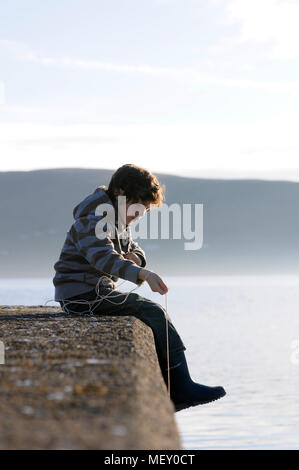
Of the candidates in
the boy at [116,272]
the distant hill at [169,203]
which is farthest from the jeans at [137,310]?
the distant hill at [169,203]

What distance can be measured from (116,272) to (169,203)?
76348mm

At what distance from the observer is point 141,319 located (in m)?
4.66

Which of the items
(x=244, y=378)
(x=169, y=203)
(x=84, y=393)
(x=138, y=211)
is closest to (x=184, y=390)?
(x=138, y=211)

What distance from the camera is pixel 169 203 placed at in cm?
8088

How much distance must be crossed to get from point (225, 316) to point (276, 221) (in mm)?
55299

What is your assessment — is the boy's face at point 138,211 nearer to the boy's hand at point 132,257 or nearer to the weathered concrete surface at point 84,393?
the boy's hand at point 132,257

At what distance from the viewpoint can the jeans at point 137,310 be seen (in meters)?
4.43

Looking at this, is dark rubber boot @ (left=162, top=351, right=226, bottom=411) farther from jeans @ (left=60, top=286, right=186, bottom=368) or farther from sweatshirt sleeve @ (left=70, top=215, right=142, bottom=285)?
sweatshirt sleeve @ (left=70, top=215, right=142, bottom=285)

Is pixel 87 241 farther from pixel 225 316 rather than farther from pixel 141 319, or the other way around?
pixel 225 316

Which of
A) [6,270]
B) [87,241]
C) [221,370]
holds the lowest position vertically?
[6,270]

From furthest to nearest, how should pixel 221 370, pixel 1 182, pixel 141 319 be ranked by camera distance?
pixel 1 182, pixel 221 370, pixel 141 319
